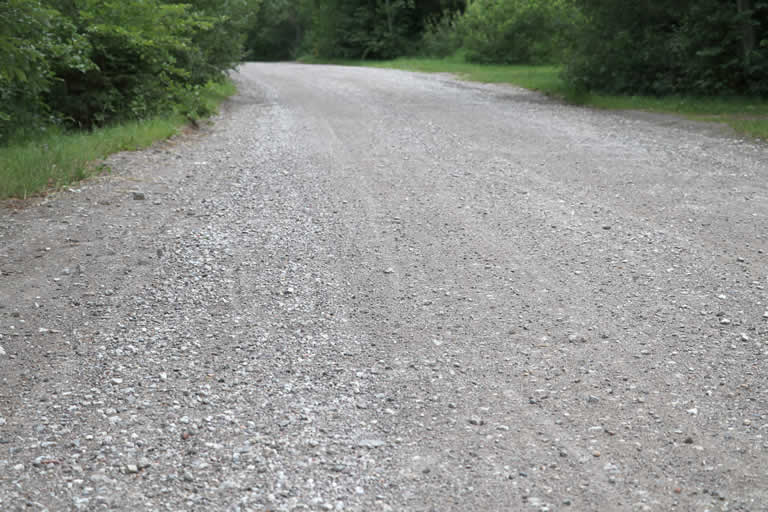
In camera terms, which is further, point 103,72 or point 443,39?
point 443,39

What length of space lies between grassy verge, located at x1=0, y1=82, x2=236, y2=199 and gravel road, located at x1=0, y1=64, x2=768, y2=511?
405 mm

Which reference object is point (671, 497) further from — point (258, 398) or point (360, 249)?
point (360, 249)

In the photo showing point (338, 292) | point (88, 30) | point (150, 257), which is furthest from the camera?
point (88, 30)

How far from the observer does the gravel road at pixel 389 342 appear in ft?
9.37

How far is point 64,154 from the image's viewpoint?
27.2 feet

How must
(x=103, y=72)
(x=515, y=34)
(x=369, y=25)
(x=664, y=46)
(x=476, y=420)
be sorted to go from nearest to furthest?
(x=476, y=420) → (x=103, y=72) → (x=664, y=46) → (x=515, y=34) → (x=369, y=25)

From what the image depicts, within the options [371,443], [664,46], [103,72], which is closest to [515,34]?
[664,46]

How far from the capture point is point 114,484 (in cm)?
280

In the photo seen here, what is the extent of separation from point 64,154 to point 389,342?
19.4ft

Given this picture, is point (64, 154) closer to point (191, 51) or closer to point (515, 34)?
point (191, 51)

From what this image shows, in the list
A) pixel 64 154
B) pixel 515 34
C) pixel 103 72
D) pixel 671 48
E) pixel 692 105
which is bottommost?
pixel 64 154

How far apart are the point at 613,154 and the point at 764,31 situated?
25.0 feet

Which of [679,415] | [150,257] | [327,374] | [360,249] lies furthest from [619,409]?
[150,257]

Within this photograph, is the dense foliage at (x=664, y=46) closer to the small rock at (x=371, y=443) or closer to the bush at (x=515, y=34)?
the bush at (x=515, y=34)
